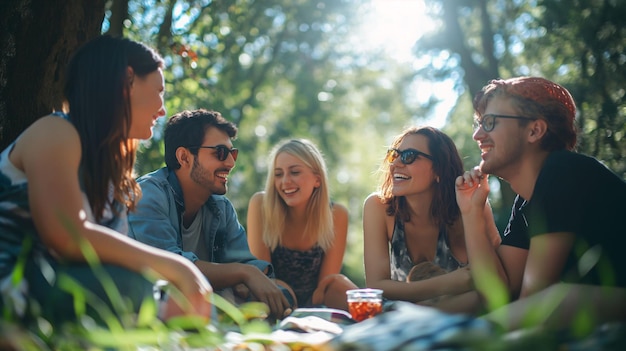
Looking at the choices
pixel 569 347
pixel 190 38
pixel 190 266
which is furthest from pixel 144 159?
pixel 569 347

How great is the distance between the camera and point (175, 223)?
16.0ft

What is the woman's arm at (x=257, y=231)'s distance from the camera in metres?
6.02

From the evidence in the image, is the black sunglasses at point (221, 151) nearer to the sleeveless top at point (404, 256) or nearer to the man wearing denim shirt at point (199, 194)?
the man wearing denim shirt at point (199, 194)

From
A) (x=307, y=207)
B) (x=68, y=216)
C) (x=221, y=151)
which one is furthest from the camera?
(x=307, y=207)

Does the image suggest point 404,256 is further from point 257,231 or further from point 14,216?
point 14,216

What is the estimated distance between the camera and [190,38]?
30.1ft

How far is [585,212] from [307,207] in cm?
315

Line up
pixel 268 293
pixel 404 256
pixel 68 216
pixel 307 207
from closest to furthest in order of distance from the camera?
1. pixel 68 216
2. pixel 268 293
3. pixel 404 256
4. pixel 307 207

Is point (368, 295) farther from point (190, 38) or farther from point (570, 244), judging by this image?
point (190, 38)

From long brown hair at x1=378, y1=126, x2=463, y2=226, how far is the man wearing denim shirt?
1.10 m

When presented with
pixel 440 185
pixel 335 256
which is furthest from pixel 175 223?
pixel 440 185

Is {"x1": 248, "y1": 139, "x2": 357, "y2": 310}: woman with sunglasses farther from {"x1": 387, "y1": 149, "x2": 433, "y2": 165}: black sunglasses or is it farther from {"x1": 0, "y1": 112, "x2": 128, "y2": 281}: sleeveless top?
{"x1": 0, "y1": 112, "x2": 128, "y2": 281}: sleeveless top

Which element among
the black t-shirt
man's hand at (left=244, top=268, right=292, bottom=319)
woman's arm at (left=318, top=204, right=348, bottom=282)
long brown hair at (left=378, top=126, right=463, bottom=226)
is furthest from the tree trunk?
the black t-shirt

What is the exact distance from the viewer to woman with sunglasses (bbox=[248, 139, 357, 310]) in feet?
19.8
